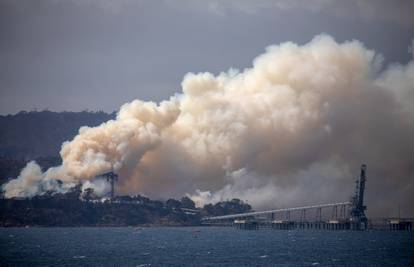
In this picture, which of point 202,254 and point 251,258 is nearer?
point 251,258

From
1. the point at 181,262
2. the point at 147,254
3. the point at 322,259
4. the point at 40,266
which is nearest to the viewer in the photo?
the point at 40,266

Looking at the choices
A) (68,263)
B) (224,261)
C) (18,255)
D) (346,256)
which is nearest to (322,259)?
(346,256)

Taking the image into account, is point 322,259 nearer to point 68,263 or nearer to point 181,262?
point 181,262

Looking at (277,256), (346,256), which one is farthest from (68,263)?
(346,256)

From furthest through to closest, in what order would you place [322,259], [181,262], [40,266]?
[322,259] < [181,262] < [40,266]

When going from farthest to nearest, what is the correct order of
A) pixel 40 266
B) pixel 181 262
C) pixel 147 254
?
pixel 147 254, pixel 181 262, pixel 40 266

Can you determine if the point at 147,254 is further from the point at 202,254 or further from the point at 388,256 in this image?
the point at 388,256

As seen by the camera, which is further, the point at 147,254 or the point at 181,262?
the point at 147,254


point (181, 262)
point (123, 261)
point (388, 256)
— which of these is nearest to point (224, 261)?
point (181, 262)
